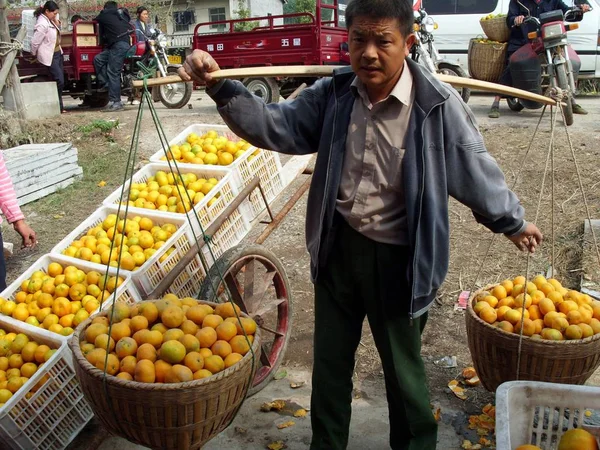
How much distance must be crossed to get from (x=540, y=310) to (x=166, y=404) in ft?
6.27

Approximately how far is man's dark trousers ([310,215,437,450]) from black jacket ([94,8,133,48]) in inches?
365

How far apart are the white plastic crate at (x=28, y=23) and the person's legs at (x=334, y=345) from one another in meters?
9.38

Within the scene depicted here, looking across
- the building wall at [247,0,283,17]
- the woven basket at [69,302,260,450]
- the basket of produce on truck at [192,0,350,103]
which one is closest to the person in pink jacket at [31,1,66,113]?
the basket of produce on truck at [192,0,350,103]

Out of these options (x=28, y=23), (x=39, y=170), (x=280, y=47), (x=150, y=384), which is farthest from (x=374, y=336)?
(x=28, y=23)

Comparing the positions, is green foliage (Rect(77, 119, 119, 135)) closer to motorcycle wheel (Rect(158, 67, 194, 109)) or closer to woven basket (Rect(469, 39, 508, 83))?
motorcycle wheel (Rect(158, 67, 194, 109))

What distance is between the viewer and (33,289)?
10.5 ft

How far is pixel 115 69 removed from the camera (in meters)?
10.3

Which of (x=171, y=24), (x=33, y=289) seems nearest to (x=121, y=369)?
(x=33, y=289)

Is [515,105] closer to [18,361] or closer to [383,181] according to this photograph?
[383,181]

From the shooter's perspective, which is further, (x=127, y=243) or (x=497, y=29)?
(x=497, y=29)

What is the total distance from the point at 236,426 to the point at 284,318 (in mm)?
727

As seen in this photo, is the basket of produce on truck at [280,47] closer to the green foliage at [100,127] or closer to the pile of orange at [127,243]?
the green foliage at [100,127]

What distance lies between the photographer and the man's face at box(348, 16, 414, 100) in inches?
76.4

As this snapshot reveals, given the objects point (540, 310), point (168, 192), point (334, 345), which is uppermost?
point (168, 192)
